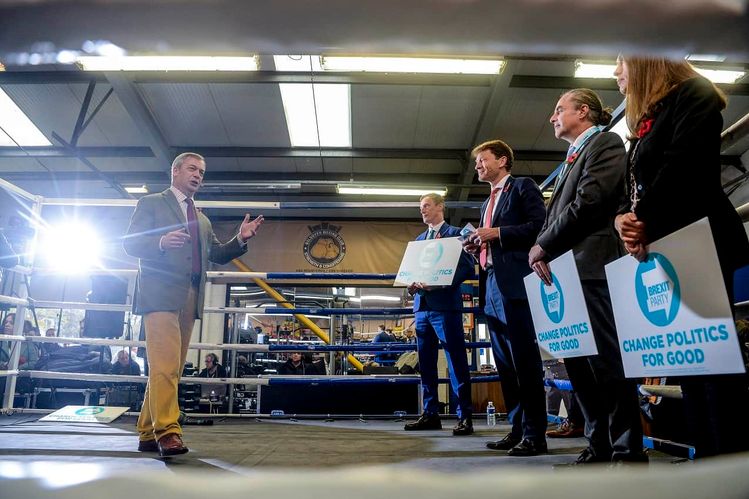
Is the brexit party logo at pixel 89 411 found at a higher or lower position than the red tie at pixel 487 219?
lower

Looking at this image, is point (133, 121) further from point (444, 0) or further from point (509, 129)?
point (444, 0)

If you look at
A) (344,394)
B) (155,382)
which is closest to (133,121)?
(344,394)

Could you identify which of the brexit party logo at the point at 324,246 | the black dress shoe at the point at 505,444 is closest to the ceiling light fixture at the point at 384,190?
the brexit party logo at the point at 324,246

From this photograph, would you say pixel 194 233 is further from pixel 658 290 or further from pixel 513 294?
pixel 658 290

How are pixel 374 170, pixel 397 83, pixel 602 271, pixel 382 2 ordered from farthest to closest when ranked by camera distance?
1. pixel 374 170
2. pixel 397 83
3. pixel 602 271
4. pixel 382 2

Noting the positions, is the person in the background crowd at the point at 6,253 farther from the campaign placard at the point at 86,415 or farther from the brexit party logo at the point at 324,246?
the brexit party logo at the point at 324,246

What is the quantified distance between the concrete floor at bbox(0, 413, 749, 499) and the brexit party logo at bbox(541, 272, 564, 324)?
0.48 metres

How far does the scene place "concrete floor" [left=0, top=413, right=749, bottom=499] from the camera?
193mm

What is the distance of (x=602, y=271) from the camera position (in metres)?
1.48

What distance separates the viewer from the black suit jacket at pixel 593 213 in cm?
152

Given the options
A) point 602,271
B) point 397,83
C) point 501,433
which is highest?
point 397,83

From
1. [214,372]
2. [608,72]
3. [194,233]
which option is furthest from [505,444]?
[214,372]

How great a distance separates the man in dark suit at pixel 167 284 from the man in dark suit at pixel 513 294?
1.28m

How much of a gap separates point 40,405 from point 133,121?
3978mm
